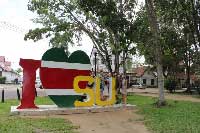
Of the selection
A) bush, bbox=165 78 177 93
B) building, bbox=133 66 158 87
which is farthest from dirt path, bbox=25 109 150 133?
building, bbox=133 66 158 87

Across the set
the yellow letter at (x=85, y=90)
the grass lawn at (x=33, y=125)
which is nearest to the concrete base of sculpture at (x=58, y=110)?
the yellow letter at (x=85, y=90)

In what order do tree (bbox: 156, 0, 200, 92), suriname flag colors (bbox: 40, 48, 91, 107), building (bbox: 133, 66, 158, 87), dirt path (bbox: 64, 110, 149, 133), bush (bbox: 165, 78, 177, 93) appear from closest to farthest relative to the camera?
dirt path (bbox: 64, 110, 149, 133)
suriname flag colors (bbox: 40, 48, 91, 107)
tree (bbox: 156, 0, 200, 92)
bush (bbox: 165, 78, 177, 93)
building (bbox: 133, 66, 158, 87)

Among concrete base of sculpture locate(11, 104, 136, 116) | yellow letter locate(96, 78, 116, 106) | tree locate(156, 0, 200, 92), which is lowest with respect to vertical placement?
concrete base of sculpture locate(11, 104, 136, 116)

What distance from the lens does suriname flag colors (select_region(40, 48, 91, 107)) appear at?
58.7 ft

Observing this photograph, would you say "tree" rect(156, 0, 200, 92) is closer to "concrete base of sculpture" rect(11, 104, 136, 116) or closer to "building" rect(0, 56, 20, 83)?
"concrete base of sculpture" rect(11, 104, 136, 116)

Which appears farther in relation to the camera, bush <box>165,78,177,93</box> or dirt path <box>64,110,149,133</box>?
bush <box>165,78,177,93</box>

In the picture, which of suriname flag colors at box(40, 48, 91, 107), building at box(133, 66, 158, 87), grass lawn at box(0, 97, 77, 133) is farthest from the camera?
building at box(133, 66, 158, 87)

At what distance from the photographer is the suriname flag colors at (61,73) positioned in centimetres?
1789

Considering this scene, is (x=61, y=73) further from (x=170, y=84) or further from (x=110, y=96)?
(x=170, y=84)

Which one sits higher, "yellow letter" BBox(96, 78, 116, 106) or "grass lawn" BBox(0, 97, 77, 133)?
"yellow letter" BBox(96, 78, 116, 106)

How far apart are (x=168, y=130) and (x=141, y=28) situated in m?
15.6

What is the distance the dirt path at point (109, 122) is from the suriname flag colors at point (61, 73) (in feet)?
4.11

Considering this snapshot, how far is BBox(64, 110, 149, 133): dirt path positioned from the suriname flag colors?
1252mm

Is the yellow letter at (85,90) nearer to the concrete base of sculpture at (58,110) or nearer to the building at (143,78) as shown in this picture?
the concrete base of sculpture at (58,110)
